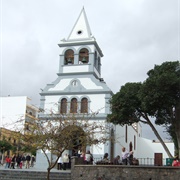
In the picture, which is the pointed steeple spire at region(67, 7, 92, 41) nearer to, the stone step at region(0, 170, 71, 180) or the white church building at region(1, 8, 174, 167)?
the white church building at region(1, 8, 174, 167)

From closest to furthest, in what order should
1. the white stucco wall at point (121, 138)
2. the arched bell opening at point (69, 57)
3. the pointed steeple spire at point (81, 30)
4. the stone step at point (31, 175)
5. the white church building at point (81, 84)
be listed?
the stone step at point (31, 175), the white church building at point (81, 84), the white stucco wall at point (121, 138), the arched bell opening at point (69, 57), the pointed steeple spire at point (81, 30)

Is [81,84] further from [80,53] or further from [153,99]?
[153,99]

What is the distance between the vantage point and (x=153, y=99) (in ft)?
73.5

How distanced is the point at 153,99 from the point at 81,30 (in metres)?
14.8

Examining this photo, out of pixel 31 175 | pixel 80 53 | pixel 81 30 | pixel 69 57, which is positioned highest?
pixel 81 30

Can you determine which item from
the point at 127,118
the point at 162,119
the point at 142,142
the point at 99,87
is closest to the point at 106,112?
Result: the point at 99,87

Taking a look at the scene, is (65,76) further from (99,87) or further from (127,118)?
(127,118)

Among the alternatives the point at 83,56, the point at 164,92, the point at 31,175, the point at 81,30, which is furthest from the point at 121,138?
the point at 31,175

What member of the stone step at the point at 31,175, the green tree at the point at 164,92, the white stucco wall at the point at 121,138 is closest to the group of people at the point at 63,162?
the stone step at the point at 31,175

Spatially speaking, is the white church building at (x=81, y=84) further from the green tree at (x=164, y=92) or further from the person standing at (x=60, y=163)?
the green tree at (x=164, y=92)

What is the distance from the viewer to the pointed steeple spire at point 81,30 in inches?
1334

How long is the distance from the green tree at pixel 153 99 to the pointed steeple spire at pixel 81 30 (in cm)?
954

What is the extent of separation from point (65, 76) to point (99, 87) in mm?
3860

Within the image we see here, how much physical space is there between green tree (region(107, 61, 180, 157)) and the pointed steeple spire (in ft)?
31.3
